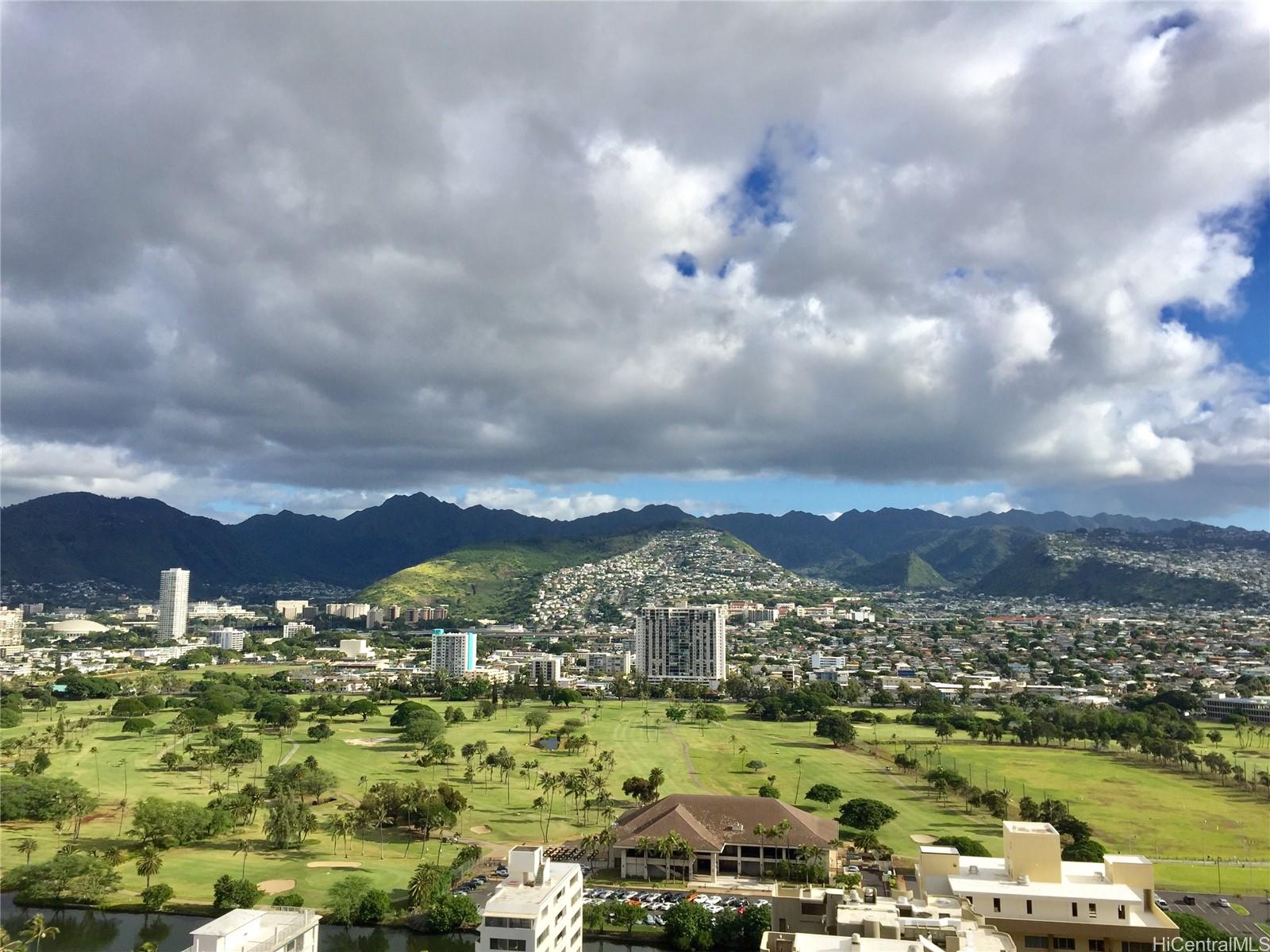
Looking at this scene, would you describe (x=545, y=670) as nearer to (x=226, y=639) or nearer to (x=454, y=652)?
(x=454, y=652)

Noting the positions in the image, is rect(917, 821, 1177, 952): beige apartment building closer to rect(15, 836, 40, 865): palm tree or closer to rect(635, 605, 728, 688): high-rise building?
rect(15, 836, 40, 865): palm tree

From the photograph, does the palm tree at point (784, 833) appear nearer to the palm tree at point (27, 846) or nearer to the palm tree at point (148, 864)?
the palm tree at point (148, 864)

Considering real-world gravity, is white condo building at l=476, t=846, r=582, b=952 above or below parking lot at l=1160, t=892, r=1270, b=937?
above

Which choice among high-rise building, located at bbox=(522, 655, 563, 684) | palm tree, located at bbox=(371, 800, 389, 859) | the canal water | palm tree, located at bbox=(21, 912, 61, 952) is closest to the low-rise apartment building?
the canal water

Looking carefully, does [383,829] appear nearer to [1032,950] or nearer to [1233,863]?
[1032,950]

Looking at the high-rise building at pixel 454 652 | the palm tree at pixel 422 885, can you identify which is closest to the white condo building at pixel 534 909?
the palm tree at pixel 422 885

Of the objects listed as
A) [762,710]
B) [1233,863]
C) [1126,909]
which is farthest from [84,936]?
[762,710]

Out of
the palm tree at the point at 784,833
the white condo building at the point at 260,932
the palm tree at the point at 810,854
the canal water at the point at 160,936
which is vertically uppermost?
the white condo building at the point at 260,932
